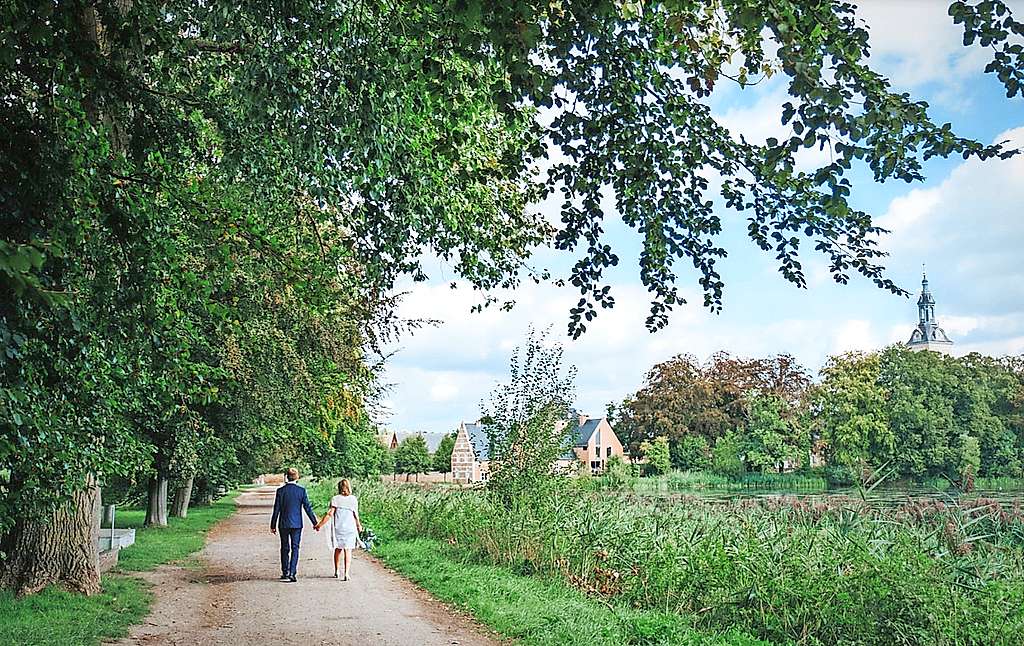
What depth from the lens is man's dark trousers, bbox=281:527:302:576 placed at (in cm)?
1457

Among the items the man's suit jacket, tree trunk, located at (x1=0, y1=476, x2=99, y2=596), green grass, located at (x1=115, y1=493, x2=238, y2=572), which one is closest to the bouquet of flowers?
green grass, located at (x1=115, y1=493, x2=238, y2=572)

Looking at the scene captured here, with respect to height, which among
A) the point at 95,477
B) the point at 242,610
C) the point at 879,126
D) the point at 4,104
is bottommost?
the point at 242,610

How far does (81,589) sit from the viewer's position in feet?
38.9

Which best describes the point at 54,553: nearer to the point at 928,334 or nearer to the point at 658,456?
the point at 658,456

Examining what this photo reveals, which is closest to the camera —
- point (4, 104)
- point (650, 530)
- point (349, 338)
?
point (4, 104)

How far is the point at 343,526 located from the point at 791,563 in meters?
6.85

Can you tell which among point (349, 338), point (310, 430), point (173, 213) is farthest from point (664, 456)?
point (173, 213)

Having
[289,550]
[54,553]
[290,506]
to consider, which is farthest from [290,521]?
[54,553]

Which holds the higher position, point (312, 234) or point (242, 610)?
point (312, 234)

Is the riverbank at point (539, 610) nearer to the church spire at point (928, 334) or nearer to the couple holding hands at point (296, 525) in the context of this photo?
the couple holding hands at point (296, 525)

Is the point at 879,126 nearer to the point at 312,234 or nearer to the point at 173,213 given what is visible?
the point at 173,213

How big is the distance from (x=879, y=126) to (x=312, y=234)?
7659mm

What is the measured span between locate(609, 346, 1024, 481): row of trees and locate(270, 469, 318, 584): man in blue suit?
127 feet

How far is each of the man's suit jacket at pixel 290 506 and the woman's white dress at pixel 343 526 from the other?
459mm
